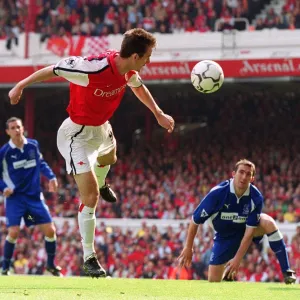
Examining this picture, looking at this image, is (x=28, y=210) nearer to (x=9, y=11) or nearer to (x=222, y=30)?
(x=222, y=30)

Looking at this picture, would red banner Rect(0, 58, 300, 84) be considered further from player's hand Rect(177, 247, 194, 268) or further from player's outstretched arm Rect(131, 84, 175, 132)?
player's outstretched arm Rect(131, 84, 175, 132)

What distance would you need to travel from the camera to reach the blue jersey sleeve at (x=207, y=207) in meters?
10.7

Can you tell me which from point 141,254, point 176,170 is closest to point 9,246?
point 141,254

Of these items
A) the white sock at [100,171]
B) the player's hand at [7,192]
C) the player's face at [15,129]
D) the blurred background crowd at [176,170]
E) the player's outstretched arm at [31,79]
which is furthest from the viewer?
the blurred background crowd at [176,170]

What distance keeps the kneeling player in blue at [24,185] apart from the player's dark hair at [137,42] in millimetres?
4818

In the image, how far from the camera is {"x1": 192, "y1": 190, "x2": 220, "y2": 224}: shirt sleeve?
10.7 meters

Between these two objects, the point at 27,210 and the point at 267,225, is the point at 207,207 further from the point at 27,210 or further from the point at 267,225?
the point at 27,210

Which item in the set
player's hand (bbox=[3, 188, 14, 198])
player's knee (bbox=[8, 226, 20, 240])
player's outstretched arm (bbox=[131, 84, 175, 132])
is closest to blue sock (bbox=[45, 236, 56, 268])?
player's knee (bbox=[8, 226, 20, 240])

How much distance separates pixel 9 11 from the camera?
2789 cm

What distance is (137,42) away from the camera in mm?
8727

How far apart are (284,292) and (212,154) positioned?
15809 millimetres

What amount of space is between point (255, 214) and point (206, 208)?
63 cm

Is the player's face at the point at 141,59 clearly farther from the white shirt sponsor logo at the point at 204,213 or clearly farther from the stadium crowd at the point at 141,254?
the stadium crowd at the point at 141,254

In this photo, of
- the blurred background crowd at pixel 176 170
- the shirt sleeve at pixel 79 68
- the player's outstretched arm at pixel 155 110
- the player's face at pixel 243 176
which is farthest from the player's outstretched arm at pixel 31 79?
the blurred background crowd at pixel 176 170
